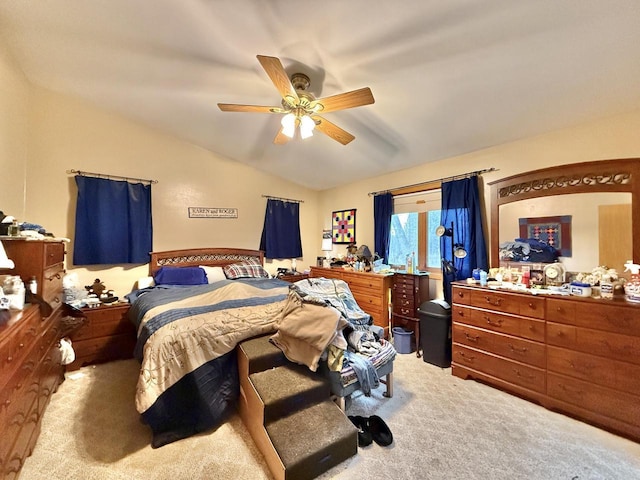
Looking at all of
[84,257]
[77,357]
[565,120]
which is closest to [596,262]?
[565,120]

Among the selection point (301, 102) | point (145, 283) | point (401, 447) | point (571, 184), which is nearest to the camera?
point (401, 447)

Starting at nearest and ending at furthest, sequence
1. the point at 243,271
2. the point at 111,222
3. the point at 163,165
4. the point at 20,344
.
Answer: the point at 20,344 → the point at 111,222 → the point at 163,165 → the point at 243,271

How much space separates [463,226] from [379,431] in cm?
239

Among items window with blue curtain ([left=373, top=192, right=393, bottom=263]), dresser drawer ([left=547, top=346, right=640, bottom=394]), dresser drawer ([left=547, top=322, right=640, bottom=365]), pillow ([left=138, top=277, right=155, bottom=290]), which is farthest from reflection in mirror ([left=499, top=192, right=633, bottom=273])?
pillow ([left=138, top=277, right=155, bottom=290])

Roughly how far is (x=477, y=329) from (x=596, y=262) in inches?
45.4

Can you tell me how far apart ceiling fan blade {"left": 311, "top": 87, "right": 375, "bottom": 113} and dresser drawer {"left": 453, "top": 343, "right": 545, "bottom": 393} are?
2.49m

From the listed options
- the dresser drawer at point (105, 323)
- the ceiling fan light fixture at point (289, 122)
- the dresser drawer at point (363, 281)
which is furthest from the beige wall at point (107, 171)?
the ceiling fan light fixture at point (289, 122)

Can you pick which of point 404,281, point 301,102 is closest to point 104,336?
point 301,102

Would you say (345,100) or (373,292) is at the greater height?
(345,100)

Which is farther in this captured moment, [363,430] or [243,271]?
[243,271]

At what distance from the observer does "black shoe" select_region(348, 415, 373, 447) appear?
171 centimetres

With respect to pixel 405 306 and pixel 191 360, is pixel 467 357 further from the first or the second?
pixel 191 360

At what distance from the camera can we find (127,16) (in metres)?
1.84

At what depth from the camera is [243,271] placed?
4039mm
